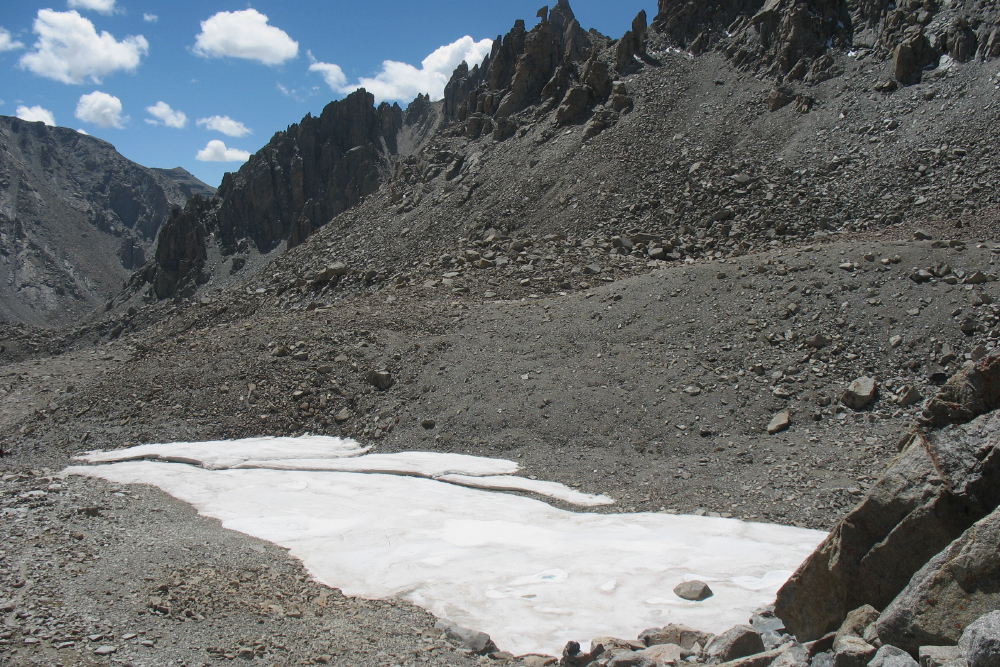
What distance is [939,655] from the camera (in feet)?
10.6

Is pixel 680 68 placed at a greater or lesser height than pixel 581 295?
greater

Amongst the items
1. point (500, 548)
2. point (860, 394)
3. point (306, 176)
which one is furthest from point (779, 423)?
point (306, 176)

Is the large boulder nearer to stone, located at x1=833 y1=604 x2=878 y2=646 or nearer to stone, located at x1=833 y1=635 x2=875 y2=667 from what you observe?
stone, located at x1=833 y1=604 x2=878 y2=646

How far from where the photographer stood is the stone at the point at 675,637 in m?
5.32

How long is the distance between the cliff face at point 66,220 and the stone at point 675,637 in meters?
129

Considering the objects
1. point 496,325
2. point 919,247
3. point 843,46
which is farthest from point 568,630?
point 843,46

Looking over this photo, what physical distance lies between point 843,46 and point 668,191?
43.5ft

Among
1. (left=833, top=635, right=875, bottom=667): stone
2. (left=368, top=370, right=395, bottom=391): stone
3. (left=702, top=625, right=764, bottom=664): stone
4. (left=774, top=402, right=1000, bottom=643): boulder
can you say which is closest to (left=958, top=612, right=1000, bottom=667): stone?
(left=833, top=635, right=875, bottom=667): stone

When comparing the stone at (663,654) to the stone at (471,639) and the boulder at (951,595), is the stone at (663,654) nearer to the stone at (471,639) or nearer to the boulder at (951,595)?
the stone at (471,639)

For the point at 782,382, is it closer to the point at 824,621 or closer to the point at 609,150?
the point at 824,621

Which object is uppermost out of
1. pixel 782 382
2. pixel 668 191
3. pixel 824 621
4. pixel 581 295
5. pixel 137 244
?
pixel 137 244

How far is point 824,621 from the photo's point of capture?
457 centimetres

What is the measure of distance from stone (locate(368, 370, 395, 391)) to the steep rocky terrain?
85 mm

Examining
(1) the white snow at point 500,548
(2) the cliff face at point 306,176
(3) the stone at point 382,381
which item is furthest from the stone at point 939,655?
(2) the cliff face at point 306,176
